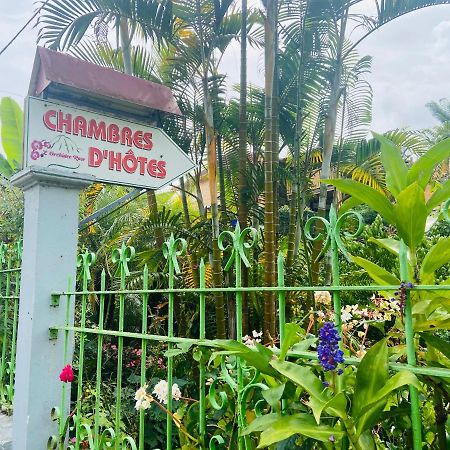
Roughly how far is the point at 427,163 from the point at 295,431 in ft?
2.10

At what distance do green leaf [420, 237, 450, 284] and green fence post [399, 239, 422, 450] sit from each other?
6 centimetres

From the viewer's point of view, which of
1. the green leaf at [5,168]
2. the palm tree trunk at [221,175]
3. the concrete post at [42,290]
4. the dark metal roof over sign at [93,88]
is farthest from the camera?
the green leaf at [5,168]

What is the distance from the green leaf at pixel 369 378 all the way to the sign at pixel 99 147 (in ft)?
5.59

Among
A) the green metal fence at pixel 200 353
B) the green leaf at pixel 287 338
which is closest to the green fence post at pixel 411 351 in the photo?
the green metal fence at pixel 200 353

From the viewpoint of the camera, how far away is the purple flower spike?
927 mm

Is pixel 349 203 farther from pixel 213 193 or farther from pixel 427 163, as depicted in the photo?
pixel 213 193

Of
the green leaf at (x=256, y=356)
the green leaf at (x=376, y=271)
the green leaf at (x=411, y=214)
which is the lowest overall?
the green leaf at (x=256, y=356)

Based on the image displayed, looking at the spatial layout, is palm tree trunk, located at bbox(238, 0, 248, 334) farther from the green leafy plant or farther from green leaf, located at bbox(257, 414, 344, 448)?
green leaf, located at bbox(257, 414, 344, 448)

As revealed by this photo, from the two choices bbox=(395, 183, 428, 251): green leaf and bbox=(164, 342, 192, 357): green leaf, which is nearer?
bbox=(395, 183, 428, 251): green leaf

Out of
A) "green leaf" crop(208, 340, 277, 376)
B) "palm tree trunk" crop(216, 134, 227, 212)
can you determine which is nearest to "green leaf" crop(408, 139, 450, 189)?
"green leaf" crop(208, 340, 277, 376)

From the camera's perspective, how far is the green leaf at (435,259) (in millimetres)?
940

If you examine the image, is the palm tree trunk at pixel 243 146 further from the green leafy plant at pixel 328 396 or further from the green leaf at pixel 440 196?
the green leaf at pixel 440 196

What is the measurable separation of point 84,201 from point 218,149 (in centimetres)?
223

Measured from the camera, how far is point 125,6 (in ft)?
12.9
